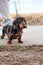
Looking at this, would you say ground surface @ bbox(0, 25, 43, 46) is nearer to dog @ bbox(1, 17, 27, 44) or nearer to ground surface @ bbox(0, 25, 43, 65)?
ground surface @ bbox(0, 25, 43, 65)

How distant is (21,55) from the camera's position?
545 cm

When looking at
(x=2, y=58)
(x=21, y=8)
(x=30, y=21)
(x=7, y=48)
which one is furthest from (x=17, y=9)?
(x=2, y=58)

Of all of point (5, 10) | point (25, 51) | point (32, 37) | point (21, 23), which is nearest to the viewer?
point (25, 51)

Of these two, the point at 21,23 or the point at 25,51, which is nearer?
the point at 25,51

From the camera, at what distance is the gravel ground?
498 cm

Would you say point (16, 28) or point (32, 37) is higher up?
point (16, 28)

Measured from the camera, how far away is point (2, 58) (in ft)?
17.2

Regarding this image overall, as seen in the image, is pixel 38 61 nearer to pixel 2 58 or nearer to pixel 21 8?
pixel 2 58

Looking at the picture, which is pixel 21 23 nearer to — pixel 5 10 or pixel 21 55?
pixel 21 55

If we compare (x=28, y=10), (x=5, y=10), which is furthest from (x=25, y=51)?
(x=28, y=10)

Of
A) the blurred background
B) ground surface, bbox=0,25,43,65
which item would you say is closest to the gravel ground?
ground surface, bbox=0,25,43,65

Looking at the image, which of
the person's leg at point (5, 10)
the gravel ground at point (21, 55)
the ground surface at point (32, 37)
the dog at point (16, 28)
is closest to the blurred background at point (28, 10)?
the ground surface at point (32, 37)

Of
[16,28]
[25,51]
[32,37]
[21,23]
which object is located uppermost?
[21,23]

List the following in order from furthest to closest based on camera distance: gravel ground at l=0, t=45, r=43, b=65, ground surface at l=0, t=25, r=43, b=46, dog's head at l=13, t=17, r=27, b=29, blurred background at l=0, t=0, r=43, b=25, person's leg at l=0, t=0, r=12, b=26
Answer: blurred background at l=0, t=0, r=43, b=25 < person's leg at l=0, t=0, r=12, b=26 < ground surface at l=0, t=25, r=43, b=46 < dog's head at l=13, t=17, r=27, b=29 < gravel ground at l=0, t=45, r=43, b=65
